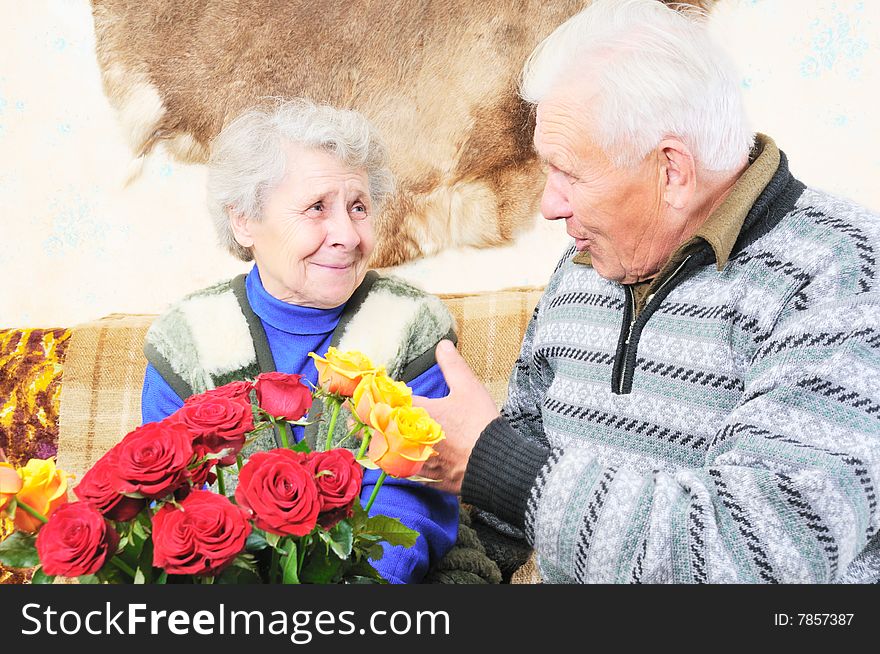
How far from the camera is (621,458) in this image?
1262 mm

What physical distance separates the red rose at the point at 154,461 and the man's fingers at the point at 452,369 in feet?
1.52

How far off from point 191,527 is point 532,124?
1.69m

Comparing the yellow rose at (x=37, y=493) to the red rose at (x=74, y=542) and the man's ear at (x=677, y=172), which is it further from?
the man's ear at (x=677, y=172)

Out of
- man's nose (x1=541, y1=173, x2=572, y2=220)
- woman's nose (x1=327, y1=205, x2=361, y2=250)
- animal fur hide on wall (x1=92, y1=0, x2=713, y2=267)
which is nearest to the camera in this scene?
man's nose (x1=541, y1=173, x2=572, y2=220)

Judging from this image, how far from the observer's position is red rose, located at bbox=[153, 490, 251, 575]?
2.34 feet

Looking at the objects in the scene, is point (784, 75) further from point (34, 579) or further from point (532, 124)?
point (34, 579)

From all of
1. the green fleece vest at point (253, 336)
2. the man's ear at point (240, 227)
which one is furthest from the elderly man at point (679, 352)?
the man's ear at point (240, 227)

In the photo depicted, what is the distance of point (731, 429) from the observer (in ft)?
3.43

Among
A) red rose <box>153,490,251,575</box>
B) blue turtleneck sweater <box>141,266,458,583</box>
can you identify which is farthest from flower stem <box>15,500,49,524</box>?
blue turtleneck sweater <box>141,266,458,583</box>

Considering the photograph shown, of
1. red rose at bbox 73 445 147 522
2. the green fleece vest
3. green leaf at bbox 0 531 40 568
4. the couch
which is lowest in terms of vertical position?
the couch

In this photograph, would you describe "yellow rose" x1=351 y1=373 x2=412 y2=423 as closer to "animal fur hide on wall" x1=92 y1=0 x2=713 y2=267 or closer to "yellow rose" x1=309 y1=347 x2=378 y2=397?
"yellow rose" x1=309 y1=347 x2=378 y2=397

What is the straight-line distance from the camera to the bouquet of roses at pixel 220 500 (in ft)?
2.37

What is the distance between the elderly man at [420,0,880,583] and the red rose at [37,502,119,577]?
46cm

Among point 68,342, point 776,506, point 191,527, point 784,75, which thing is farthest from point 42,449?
point 784,75
